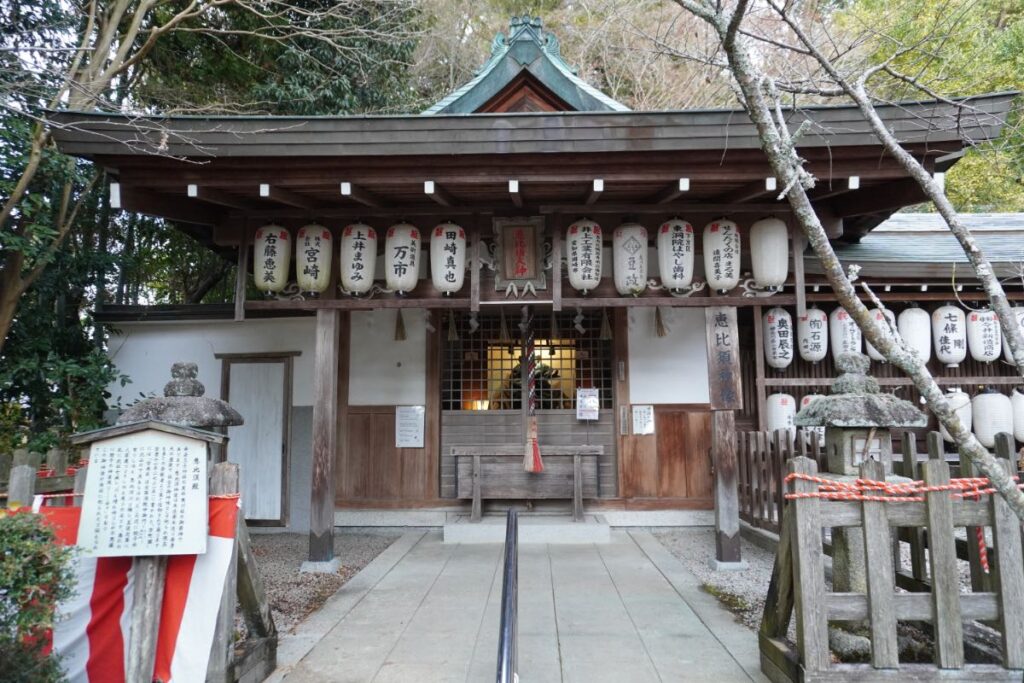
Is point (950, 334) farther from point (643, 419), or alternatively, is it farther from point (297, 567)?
point (297, 567)

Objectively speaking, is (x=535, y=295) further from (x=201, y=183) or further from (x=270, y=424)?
(x=270, y=424)

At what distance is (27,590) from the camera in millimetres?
2561

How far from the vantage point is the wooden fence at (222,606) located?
2965mm

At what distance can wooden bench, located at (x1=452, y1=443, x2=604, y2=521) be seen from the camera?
301 inches

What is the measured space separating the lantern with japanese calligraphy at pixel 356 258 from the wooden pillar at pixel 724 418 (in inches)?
147

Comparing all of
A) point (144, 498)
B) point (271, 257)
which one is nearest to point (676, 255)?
point (271, 257)

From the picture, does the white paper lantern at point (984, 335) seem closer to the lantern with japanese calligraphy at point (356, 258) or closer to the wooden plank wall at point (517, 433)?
the wooden plank wall at point (517, 433)

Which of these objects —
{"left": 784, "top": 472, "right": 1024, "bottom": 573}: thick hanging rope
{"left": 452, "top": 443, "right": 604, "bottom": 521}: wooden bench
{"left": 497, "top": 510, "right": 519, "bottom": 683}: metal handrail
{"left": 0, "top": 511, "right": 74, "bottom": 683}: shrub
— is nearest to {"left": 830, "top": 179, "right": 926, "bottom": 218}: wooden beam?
{"left": 784, "top": 472, "right": 1024, "bottom": 573}: thick hanging rope

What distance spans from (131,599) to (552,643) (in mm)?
2606

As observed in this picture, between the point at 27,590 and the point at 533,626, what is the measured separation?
10.2 ft

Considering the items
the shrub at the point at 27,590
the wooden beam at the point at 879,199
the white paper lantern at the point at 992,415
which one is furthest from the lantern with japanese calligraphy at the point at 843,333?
the shrub at the point at 27,590

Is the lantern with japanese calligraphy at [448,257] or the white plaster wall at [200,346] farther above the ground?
the lantern with japanese calligraphy at [448,257]

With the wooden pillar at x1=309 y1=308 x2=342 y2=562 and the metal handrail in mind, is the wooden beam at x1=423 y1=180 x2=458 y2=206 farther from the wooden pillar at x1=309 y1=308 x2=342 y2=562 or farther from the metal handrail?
the metal handrail

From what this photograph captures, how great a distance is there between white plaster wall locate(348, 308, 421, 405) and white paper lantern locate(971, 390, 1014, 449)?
7.22m
